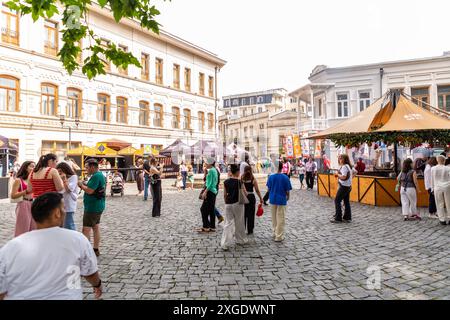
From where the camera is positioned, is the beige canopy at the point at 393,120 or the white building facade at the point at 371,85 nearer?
the beige canopy at the point at 393,120

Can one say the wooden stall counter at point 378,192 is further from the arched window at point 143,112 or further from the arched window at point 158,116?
the arched window at point 158,116

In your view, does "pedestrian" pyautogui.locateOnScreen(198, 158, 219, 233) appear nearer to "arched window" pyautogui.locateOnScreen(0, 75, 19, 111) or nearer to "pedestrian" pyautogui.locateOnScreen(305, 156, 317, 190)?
"pedestrian" pyautogui.locateOnScreen(305, 156, 317, 190)

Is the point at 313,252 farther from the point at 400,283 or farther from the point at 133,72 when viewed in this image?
the point at 133,72

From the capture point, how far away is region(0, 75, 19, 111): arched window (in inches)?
858

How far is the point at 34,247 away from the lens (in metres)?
2.25

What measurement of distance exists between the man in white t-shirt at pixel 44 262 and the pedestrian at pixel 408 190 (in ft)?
30.7

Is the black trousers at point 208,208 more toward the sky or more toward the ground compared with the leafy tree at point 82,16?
more toward the ground

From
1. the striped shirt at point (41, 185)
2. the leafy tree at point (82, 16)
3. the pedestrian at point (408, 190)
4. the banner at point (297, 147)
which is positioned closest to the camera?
the leafy tree at point (82, 16)

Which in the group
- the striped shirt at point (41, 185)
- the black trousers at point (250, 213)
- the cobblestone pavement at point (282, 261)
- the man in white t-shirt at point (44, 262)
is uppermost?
the striped shirt at point (41, 185)

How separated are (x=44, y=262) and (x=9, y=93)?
986 inches

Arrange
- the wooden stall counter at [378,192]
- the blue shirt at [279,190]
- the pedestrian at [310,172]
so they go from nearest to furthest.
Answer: the blue shirt at [279,190] < the wooden stall counter at [378,192] < the pedestrian at [310,172]

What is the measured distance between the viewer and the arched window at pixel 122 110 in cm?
2948

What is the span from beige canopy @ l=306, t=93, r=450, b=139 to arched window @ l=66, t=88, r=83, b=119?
2058 cm

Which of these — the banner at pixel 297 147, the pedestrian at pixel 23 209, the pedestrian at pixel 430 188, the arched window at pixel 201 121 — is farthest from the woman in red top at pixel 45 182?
the arched window at pixel 201 121
